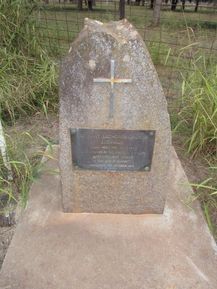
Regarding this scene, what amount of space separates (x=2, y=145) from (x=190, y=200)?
136 centimetres

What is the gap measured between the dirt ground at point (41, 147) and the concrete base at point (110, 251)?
0.11 meters

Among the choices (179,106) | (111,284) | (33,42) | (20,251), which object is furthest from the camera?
(33,42)

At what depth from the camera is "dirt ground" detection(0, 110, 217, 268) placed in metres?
2.21

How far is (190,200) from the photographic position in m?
2.39

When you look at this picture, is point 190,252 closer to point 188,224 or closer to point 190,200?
point 188,224

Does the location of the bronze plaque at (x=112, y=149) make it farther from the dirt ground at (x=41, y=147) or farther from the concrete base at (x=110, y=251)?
the dirt ground at (x=41, y=147)

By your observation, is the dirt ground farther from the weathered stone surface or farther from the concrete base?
the weathered stone surface

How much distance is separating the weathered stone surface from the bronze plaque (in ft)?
0.10

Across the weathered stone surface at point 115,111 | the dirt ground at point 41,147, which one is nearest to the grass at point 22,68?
the dirt ground at point 41,147

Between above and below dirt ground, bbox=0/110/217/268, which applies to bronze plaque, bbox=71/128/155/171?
above

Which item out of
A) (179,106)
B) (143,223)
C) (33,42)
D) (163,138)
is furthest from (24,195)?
(33,42)

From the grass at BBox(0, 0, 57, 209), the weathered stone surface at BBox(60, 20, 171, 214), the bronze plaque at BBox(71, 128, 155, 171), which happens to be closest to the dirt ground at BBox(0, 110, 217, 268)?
the grass at BBox(0, 0, 57, 209)

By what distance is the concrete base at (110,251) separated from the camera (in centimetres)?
185

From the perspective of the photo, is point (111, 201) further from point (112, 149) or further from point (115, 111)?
point (115, 111)
